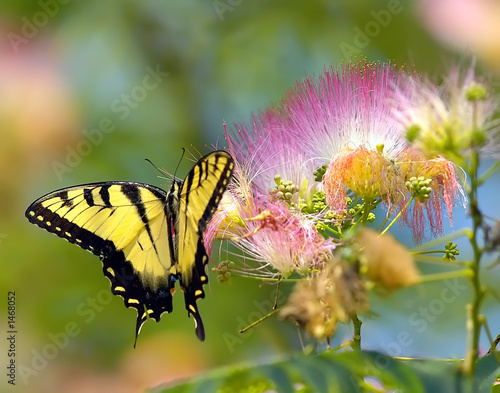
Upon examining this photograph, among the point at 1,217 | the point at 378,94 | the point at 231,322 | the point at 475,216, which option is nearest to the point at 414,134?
the point at 475,216

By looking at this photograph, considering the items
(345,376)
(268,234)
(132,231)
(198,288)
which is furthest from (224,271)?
(132,231)

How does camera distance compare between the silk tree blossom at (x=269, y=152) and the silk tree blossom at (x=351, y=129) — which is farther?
the silk tree blossom at (x=269, y=152)

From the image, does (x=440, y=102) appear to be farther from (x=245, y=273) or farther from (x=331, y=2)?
(x=331, y=2)

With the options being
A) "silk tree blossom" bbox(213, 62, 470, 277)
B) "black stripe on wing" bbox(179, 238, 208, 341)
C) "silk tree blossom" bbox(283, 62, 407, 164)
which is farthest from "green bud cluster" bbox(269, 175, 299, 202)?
"black stripe on wing" bbox(179, 238, 208, 341)

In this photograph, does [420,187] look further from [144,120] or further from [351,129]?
[144,120]

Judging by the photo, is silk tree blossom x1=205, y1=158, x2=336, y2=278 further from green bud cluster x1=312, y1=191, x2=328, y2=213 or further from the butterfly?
the butterfly

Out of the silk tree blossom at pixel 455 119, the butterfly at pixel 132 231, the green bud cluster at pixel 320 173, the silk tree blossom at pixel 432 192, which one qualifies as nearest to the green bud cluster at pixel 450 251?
the silk tree blossom at pixel 432 192

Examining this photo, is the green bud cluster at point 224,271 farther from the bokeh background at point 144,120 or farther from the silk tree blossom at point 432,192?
the bokeh background at point 144,120
